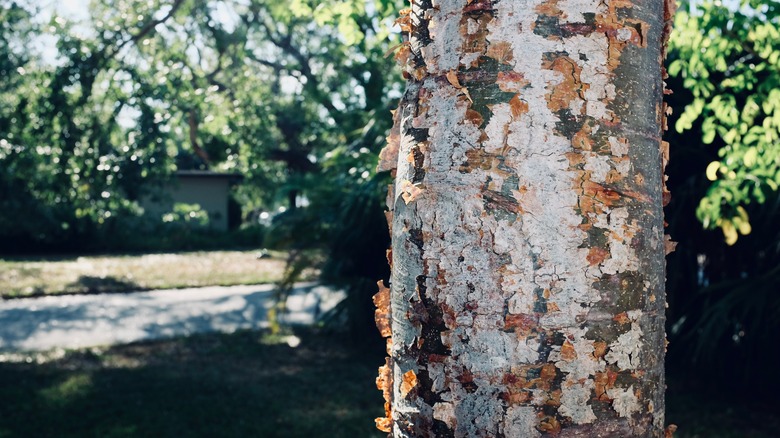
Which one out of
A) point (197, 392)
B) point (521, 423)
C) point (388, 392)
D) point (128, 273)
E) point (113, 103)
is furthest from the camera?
point (128, 273)

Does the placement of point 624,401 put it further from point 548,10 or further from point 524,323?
point 548,10

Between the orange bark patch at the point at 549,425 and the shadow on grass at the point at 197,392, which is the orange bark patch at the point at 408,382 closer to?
the orange bark patch at the point at 549,425

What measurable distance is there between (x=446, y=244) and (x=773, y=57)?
3.29m

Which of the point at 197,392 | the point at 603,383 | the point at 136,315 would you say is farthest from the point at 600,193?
the point at 136,315

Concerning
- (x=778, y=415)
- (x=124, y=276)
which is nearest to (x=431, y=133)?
(x=778, y=415)

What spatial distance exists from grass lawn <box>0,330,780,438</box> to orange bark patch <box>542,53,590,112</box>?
4.59m

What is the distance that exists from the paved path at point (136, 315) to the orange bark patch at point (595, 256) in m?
7.15

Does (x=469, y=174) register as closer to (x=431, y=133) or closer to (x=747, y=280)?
(x=431, y=133)

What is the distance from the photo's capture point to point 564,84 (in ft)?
4.17

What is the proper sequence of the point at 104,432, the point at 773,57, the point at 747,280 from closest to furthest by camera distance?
the point at 773,57
the point at 104,432
the point at 747,280

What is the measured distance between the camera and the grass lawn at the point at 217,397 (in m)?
5.66

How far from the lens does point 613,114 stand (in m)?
1.29

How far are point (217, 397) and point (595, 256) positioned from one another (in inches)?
225

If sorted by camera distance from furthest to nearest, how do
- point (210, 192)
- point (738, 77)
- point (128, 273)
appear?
1. point (210, 192)
2. point (128, 273)
3. point (738, 77)
